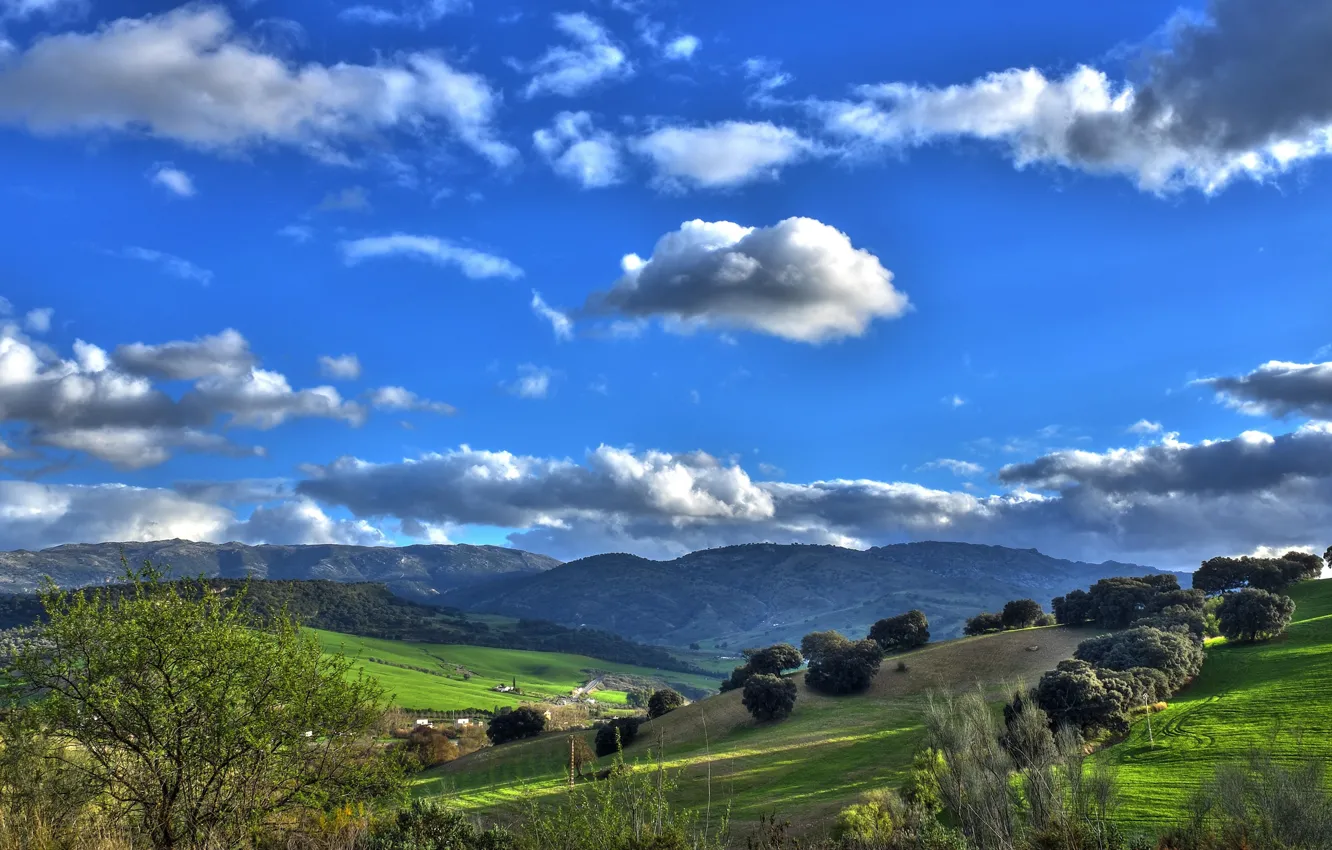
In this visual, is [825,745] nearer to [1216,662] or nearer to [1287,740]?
[1287,740]

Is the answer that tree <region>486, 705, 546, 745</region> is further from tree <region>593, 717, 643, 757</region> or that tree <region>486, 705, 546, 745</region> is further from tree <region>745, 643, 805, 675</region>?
tree <region>745, 643, 805, 675</region>

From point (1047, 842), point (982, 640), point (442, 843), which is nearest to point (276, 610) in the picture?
point (442, 843)

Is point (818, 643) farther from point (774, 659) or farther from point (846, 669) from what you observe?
point (846, 669)

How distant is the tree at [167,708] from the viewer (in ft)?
67.4

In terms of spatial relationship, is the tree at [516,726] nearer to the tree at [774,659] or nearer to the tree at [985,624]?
the tree at [774,659]

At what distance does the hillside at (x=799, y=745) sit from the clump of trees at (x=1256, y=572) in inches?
1144

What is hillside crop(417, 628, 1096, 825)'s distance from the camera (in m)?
58.6

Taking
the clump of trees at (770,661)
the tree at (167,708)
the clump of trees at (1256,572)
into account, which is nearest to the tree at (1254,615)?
the clump of trees at (1256,572)

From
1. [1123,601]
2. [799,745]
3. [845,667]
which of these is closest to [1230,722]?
[799,745]

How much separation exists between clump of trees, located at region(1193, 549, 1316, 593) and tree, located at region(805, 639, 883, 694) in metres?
50.6

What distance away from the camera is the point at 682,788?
6419 centimetres

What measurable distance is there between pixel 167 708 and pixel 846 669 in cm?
8562

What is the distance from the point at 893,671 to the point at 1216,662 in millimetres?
33551

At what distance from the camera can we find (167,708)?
67.4ft
